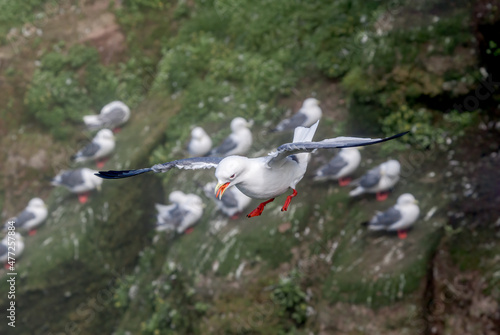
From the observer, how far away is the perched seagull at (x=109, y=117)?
1303cm

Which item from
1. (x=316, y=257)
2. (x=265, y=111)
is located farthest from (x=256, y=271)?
(x=265, y=111)

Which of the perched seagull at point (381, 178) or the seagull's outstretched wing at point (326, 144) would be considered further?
the perched seagull at point (381, 178)

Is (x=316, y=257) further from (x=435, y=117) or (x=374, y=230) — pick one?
(x=435, y=117)

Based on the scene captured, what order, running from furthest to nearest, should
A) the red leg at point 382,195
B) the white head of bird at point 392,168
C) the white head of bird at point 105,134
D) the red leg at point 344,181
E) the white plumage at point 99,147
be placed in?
the white head of bird at point 105,134, the white plumage at point 99,147, the red leg at point 344,181, the red leg at point 382,195, the white head of bird at point 392,168

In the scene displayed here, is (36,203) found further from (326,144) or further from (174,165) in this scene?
(326,144)

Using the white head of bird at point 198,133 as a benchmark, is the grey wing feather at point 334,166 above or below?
above

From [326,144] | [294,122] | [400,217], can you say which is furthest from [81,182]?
[326,144]

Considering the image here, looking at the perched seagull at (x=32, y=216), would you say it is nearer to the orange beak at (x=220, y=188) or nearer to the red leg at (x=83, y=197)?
the red leg at (x=83, y=197)

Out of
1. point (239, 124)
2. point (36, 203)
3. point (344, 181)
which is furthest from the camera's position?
point (36, 203)

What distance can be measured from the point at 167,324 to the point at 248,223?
7.27ft

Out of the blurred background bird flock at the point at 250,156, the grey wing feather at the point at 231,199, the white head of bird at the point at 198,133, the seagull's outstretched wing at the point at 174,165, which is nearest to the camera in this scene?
the seagull's outstretched wing at the point at 174,165

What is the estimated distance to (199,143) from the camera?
11.3 m

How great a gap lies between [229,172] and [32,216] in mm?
8909

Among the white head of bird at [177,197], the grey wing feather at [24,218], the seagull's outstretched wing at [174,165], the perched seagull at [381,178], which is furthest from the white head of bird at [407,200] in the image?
the grey wing feather at [24,218]
